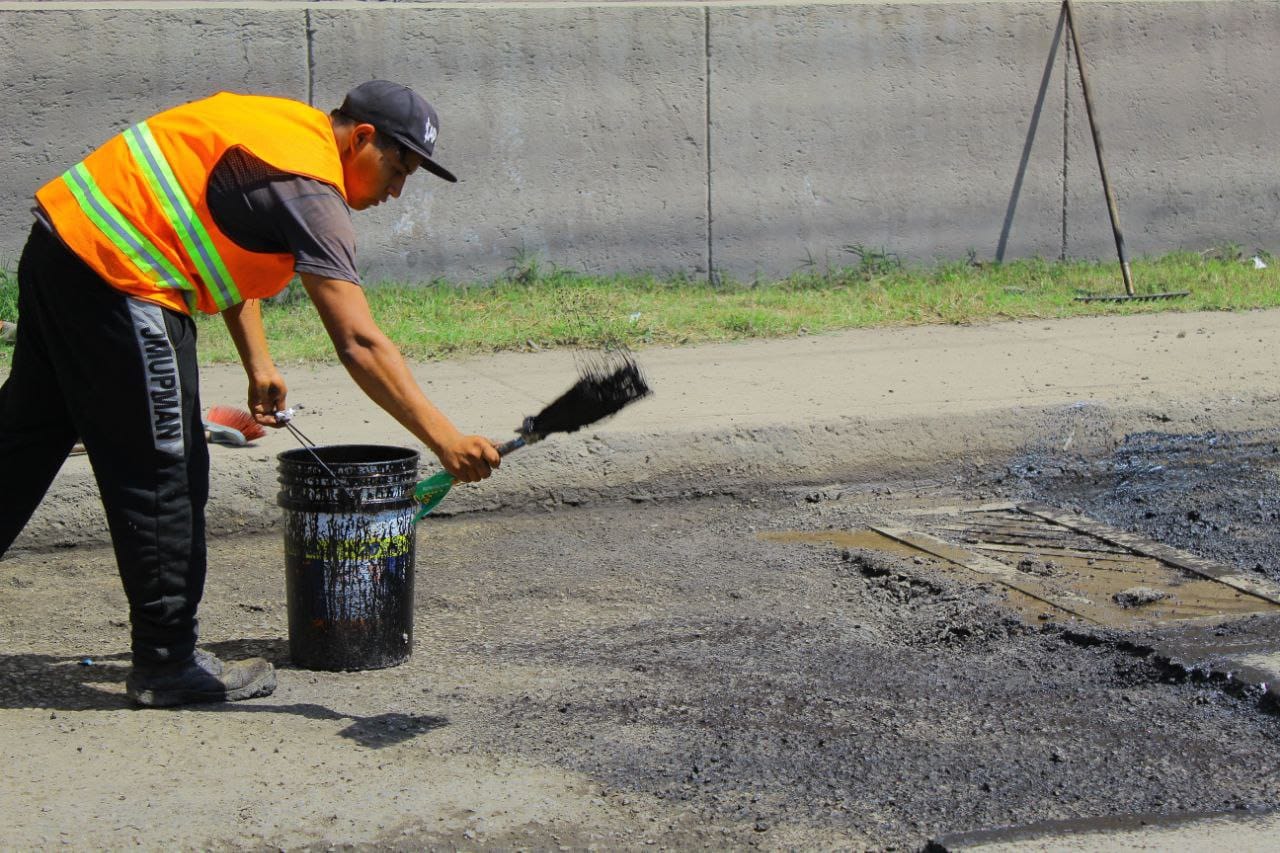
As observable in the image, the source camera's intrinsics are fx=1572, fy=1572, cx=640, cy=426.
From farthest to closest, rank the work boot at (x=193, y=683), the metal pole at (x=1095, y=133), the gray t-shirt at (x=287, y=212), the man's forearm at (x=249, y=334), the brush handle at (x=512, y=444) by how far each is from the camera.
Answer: the metal pole at (x=1095, y=133) → the man's forearm at (x=249, y=334) → the brush handle at (x=512, y=444) → the work boot at (x=193, y=683) → the gray t-shirt at (x=287, y=212)

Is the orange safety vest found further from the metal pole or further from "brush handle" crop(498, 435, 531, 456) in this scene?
the metal pole

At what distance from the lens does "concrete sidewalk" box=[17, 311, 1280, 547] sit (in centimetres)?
605

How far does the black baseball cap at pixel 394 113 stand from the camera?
3.82 m

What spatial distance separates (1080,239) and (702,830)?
25.9 feet

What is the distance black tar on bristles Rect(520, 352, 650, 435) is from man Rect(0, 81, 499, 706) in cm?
50

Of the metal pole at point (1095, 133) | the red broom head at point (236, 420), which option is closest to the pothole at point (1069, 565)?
the red broom head at point (236, 420)

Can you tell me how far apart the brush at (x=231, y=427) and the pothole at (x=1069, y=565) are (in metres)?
2.03

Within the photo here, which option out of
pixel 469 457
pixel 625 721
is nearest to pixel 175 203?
pixel 469 457

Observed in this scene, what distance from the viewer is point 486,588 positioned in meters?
5.16

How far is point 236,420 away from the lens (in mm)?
6164

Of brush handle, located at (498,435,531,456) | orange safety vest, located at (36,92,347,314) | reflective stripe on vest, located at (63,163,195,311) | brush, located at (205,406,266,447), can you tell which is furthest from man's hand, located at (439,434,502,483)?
brush, located at (205,406,266,447)

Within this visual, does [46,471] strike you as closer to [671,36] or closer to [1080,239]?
[671,36]

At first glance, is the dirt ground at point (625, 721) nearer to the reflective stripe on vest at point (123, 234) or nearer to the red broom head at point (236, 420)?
the red broom head at point (236, 420)

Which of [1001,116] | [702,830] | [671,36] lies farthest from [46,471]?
[1001,116]
